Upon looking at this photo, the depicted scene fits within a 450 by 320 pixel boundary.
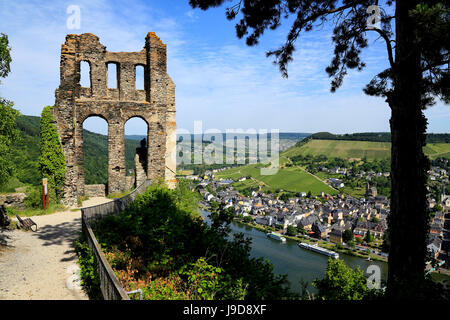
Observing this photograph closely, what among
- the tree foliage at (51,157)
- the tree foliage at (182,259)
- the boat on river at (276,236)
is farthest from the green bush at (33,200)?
the boat on river at (276,236)

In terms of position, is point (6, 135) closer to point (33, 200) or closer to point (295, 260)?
point (33, 200)

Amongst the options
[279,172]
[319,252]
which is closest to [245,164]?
[279,172]

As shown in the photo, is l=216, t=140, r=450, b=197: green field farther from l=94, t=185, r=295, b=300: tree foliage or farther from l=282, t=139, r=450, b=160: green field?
l=94, t=185, r=295, b=300: tree foliage

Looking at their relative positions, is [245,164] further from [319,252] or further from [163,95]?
[163,95]

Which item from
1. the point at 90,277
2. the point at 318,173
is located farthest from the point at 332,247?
the point at 318,173

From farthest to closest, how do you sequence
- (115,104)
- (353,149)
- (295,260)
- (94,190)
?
(353,149), (295,260), (94,190), (115,104)

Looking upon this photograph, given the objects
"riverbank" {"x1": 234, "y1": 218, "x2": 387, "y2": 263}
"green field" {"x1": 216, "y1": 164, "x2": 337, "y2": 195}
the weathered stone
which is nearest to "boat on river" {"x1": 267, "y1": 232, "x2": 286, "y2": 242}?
"riverbank" {"x1": 234, "y1": 218, "x2": 387, "y2": 263}

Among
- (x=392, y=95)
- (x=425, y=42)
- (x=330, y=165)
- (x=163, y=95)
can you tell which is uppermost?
(x=163, y=95)
